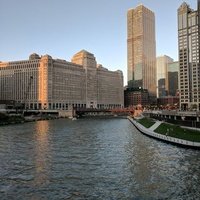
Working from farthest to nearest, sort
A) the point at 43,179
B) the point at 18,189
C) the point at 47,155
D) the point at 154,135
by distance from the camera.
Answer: the point at 154,135, the point at 47,155, the point at 43,179, the point at 18,189

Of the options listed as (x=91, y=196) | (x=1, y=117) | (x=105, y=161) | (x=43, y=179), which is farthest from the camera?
(x=1, y=117)

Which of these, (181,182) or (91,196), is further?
(181,182)

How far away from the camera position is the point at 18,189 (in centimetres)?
3547

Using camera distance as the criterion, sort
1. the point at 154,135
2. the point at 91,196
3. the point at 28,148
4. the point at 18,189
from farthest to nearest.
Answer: the point at 154,135, the point at 28,148, the point at 18,189, the point at 91,196

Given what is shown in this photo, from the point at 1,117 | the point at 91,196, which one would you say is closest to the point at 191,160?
the point at 91,196

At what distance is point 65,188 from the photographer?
35.8 metres

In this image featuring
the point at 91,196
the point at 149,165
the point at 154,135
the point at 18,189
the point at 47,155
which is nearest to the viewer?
the point at 91,196

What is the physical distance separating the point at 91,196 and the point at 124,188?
14.7 feet

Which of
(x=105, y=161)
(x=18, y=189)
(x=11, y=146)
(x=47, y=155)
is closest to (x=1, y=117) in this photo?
(x=11, y=146)

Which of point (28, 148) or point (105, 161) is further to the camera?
point (28, 148)

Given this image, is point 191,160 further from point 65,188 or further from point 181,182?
point 65,188

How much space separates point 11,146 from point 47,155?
1559 centimetres

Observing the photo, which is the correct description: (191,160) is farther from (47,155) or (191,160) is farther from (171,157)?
(47,155)

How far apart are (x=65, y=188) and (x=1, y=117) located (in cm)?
13272
